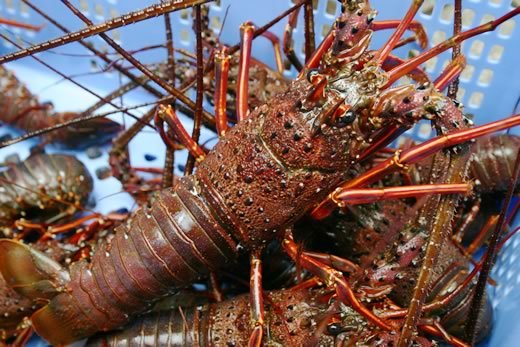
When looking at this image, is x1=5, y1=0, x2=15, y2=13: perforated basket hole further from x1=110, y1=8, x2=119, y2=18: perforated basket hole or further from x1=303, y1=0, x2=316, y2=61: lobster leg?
x1=303, y1=0, x2=316, y2=61: lobster leg

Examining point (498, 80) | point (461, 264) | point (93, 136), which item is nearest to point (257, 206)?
point (461, 264)

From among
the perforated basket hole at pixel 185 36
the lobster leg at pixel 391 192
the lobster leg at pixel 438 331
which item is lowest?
the lobster leg at pixel 438 331

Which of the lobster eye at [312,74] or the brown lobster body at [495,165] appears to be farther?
the brown lobster body at [495,165]

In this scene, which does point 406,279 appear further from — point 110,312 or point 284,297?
point 110,312

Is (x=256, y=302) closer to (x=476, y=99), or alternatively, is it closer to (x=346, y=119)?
(x=346, y=119)

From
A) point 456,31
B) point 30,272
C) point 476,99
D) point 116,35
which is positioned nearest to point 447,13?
point 476,99

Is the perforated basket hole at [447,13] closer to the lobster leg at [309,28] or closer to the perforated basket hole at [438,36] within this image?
the perforated basket hole at [438,36]

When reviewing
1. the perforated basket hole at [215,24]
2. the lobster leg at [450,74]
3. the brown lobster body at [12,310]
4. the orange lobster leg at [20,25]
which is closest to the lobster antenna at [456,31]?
the lobster leg at [450,74]
